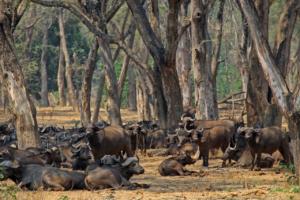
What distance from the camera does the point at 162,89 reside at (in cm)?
2334

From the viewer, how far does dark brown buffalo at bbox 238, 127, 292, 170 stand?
17781 mm

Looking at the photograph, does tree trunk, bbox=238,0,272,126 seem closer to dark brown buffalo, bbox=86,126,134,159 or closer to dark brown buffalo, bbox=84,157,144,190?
dark brown buffalo, bbox=86,126,134,159

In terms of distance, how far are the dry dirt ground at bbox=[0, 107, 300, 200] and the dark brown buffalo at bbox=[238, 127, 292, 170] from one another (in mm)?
455

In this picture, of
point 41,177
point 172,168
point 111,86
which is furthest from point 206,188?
point 111,86

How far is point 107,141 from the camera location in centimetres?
1848

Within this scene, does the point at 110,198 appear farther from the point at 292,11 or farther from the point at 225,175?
the point at 292,11

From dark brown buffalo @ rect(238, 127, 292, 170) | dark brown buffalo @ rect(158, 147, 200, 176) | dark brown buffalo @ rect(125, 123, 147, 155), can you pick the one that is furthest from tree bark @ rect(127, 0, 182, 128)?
dark brown buffalo @ rect(158, 147, 200, 176)

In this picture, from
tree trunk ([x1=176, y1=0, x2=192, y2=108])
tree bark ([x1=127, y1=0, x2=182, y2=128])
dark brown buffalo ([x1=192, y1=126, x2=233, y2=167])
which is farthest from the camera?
tree trunk ([x1=176, y1=0, x2=192, y2=108])

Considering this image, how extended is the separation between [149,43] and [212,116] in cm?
446

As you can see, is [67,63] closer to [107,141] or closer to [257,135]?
[107,141]

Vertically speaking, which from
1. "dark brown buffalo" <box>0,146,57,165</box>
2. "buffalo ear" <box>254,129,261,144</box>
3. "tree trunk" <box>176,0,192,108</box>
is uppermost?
"tree trunk" <box>176,0,192,108</box>

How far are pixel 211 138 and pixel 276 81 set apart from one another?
568cm

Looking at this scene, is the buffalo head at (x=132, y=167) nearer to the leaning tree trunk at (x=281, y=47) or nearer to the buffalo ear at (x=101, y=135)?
the buffalo ear at (x=101, y=135)

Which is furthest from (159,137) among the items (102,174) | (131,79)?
(131,79)
